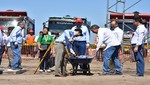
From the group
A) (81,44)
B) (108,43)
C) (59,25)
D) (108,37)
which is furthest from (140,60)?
(59,25)

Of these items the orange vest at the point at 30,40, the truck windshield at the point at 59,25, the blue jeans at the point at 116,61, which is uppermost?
the truck windshield at the point at 59,25

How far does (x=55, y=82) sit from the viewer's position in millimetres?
12250

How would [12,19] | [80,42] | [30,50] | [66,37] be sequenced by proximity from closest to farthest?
[66,37]
[80,42]
[30,50]
[12,19]

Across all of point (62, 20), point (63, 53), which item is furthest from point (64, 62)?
point (62, 20)

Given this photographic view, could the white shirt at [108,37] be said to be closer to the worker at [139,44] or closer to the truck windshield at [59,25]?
the worker at [139,44]

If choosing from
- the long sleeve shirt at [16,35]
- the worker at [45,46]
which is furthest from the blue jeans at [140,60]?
the long sleeve shirt at [16,35]

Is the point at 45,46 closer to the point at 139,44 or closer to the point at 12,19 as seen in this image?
the point at 139,44

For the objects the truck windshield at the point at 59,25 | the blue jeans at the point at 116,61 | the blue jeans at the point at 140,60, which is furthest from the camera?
the truck windshield at the point at 59,25

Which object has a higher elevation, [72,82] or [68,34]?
[68,34]

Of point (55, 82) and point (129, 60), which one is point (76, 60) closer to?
point (55, 82)

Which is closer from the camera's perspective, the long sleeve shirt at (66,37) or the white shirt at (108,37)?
the long sleeve shirt at (66,37)

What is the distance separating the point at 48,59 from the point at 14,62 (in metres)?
1.31

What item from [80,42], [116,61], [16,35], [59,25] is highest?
[59,25]

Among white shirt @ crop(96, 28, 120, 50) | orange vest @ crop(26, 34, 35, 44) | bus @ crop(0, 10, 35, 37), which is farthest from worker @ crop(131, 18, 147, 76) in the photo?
bus @ crop(0, 10, 35, 37)
